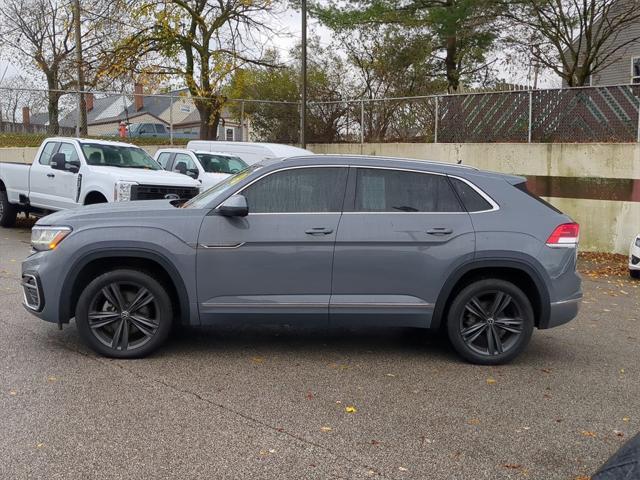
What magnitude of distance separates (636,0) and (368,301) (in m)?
13.7

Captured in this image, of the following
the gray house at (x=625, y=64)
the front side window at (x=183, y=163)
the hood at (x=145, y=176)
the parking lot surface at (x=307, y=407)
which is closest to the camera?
the parking lot surface at (x=307, y=407)

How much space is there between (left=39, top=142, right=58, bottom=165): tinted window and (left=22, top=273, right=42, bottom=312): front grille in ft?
26.1

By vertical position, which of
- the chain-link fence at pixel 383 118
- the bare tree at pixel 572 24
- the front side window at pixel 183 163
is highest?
the bare tree at pixel 572 24

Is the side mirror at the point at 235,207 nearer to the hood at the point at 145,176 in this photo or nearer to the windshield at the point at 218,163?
the hood at the point at 145,176

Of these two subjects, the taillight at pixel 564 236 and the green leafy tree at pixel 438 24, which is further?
the green leafy tree at pixel 438 24

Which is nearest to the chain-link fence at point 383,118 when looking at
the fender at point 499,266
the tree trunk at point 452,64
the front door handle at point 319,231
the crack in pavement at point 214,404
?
the tree trunk at point 452,64

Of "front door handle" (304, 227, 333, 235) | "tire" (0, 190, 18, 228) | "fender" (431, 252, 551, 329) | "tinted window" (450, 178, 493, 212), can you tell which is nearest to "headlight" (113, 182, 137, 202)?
"tire" (0, 190, 18, 228)

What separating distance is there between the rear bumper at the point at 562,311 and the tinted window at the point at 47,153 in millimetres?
10411

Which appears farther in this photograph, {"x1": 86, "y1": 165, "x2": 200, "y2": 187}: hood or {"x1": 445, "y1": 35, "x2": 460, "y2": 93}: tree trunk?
{"x1": 445, "y1": 35, "x2": 460, "y2": 93}: tree trunk

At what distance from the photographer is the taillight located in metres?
5.59

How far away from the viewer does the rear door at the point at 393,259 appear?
17.9 feet

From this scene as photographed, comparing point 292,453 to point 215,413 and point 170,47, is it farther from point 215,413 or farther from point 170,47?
point 170,47

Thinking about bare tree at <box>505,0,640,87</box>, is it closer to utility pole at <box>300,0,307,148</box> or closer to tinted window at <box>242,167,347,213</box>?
utility pole at <box>300,0,307,148</box>

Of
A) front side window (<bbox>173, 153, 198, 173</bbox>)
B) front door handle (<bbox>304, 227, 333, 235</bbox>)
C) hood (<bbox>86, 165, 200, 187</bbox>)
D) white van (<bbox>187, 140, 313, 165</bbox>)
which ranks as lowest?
front door handle (<bbox>304, 227, 333, 235</bbox>)
